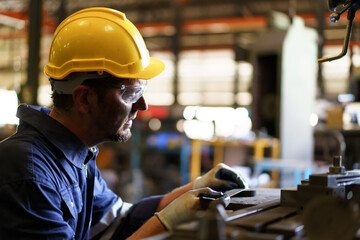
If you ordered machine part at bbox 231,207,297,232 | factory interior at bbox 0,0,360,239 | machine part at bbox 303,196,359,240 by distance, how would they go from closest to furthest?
machine part at bbox 303,196,359,240
machine part at bbox 231,207,297,232
factory interior at bbox 0,0,360,239

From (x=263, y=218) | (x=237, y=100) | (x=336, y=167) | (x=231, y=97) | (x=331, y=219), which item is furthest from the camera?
(x=231, y=97)

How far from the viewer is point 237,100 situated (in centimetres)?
1141

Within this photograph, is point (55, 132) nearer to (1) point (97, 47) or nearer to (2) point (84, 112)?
(2) point (84, 112)

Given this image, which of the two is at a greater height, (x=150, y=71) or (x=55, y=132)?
(x=150, y=71)

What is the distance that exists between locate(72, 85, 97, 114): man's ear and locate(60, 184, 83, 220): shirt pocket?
27 cm

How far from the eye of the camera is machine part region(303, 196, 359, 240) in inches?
25.5

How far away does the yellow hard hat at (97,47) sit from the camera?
1445 mm

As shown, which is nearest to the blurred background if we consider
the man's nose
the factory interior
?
the factory interior

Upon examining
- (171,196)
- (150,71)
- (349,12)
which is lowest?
(171,196)

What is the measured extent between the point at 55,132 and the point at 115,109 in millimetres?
216

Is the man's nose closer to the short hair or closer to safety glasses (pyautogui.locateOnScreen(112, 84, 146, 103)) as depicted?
safety glasses (pyautogui.locateOnScreen(112, 84, 146, 103))

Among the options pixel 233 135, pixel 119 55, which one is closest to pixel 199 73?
pixel 233 135

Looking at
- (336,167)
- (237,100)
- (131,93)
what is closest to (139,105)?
(131,93)

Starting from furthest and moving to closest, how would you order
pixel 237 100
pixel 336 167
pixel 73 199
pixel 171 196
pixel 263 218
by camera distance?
pixel 237 100
pixel 171 196
pixel 73 199
pixel 336 167
pixel 263 218
